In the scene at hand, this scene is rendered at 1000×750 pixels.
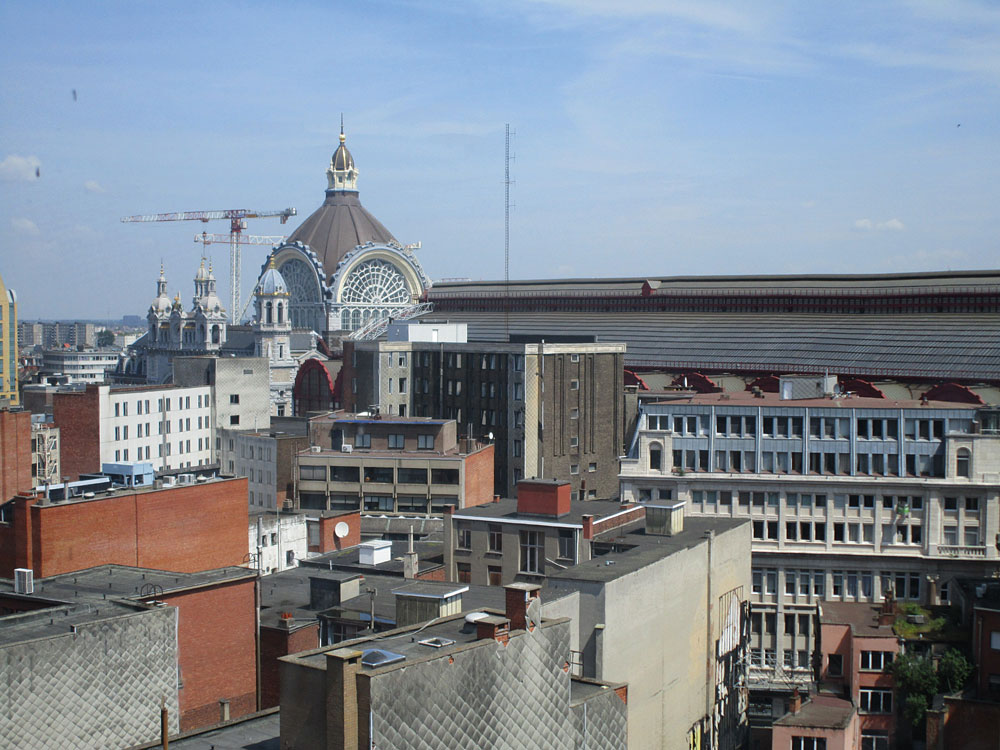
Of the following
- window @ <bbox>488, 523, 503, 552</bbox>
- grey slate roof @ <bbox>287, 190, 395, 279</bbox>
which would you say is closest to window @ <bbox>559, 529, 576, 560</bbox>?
window @ <bbox>488, 523, 503, 552</bbox>

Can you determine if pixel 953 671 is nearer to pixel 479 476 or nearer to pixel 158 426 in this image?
pixel 479 476

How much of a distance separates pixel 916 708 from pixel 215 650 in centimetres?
2282

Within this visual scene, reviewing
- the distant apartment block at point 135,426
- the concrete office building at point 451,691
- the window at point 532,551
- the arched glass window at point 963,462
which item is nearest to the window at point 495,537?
the window at point 532,551

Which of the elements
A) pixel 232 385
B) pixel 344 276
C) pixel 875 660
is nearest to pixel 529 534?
pixel 875 660

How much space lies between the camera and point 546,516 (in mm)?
46156

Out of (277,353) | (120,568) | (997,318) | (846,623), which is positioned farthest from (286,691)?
(277,353)

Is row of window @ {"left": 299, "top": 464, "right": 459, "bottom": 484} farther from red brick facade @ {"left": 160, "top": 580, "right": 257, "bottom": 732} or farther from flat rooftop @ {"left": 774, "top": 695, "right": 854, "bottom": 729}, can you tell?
red brick facade @ {"left": 160, "top": 580, "right": 257, "bottom": 732}

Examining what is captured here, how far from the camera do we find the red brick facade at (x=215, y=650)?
116ft

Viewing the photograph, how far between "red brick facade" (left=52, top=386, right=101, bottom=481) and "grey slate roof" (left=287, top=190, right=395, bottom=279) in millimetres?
76583

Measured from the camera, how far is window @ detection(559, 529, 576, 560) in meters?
44.9

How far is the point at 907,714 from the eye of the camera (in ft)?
143

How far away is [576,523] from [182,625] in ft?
48.0

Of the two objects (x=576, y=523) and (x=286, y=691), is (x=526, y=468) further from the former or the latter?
(x=286, y=691)

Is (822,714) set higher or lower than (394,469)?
lower
